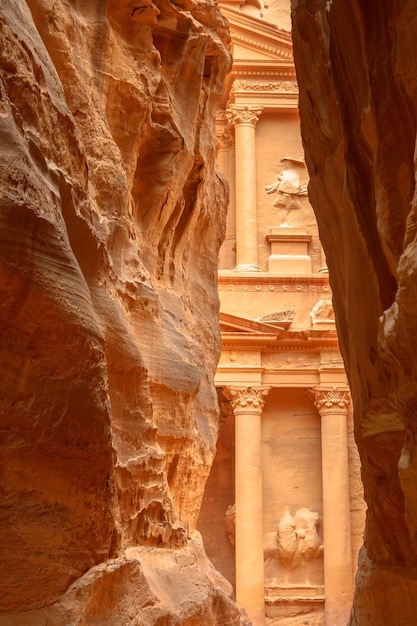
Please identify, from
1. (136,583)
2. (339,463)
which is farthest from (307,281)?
(136,583)

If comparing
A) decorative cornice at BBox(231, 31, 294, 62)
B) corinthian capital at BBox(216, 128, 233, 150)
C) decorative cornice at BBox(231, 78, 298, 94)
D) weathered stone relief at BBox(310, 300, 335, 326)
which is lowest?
weathered stone relief at BBox(310, 300, 335, 326)

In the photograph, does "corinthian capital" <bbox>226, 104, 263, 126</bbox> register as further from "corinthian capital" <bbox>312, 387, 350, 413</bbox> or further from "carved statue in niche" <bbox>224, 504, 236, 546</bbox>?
"carved statue in niche" <bbox>224, 504, 236, 546</bbox>

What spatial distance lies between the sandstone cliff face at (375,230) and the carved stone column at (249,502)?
1380 cm

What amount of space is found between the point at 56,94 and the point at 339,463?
1549cm

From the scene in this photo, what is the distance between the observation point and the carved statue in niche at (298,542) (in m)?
18.7

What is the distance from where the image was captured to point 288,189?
21688 millimetres

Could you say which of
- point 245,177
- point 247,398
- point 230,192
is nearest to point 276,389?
point 247,398

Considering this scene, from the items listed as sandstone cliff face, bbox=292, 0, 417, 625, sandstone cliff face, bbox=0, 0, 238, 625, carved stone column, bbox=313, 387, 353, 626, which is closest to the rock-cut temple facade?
carved stone column, bbox=313, 387, 353, 626

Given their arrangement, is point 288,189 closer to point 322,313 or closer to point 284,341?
point 322,313

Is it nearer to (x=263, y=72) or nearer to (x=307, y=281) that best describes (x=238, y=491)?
(x=307, y=281)

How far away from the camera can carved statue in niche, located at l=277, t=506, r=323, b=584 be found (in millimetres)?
18719

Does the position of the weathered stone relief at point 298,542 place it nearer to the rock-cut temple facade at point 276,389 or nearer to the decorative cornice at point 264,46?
the rock-cut temple facade at point 276,389

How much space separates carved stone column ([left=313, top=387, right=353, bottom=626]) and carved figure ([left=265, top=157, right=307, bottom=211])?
5085mm

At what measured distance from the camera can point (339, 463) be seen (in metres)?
18.8
